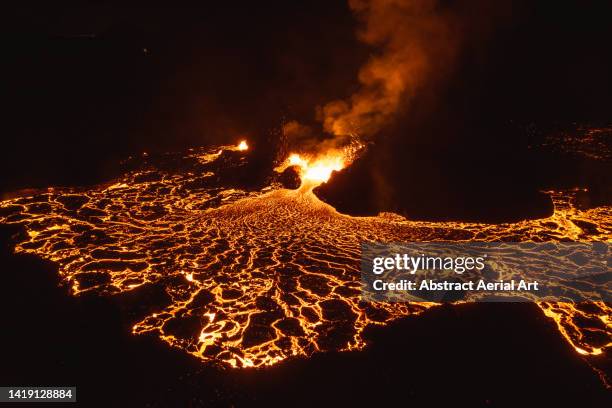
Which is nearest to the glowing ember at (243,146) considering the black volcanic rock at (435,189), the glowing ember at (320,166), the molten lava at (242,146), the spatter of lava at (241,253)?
the molten lava at (242,146)

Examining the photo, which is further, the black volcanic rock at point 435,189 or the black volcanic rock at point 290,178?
the black volcanic rock at point 290,178

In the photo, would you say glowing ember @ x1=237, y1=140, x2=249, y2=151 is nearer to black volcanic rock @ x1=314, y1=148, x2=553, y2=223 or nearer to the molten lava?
the molten lava

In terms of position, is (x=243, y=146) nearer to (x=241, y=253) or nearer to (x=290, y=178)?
(x=290, y=178)

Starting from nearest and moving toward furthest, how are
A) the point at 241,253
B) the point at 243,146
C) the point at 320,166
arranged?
the point at 241,253 → the point at 320,166 → the point at 243,146

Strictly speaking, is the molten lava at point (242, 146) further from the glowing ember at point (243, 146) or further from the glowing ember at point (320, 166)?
the glowing ember at point (320, 166)

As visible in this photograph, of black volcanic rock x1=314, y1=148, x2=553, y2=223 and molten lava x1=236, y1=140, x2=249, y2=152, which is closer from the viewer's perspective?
black volcanic rock x1=314, y1=148, x2=553, y2=223

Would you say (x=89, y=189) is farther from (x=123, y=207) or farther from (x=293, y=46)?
(x=293, y=46)

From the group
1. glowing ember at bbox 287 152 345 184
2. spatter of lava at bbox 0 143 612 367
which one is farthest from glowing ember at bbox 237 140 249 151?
spatter of lava at bbox 0 143 612 367

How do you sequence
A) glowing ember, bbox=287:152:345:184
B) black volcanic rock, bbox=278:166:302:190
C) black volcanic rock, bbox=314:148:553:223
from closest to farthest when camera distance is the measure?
black volcanic rock, bbox=314:148:553:223 < black volcanic rock, bbox=278:166:302:190 < glowing ember, bbox=287:152:345:184

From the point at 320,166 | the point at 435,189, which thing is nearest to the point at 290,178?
the point at 320,166
